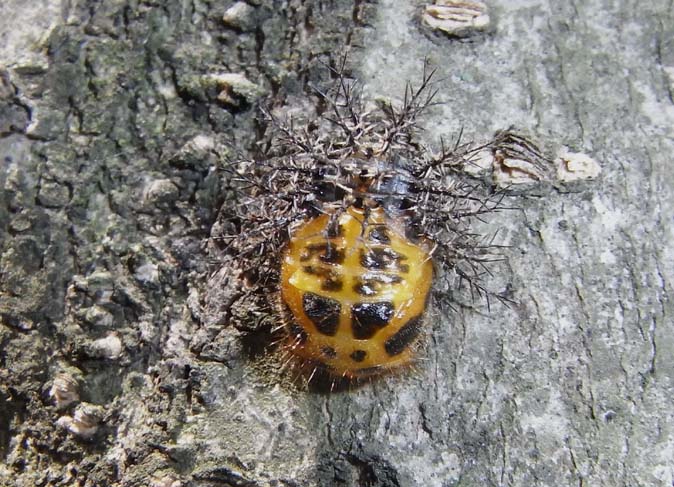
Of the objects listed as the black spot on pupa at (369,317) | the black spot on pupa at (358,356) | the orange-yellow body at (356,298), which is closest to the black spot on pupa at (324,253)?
the orange-yellow body at (356,298)

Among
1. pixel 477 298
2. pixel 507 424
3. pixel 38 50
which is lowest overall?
pixel 507 424

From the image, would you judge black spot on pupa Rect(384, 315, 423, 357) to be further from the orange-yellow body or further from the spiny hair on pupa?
the spiny hair on pupa

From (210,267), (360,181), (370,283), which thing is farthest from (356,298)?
(210,267)

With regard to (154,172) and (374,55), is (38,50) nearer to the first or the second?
(154,172)

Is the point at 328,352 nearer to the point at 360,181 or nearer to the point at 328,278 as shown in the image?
the point at 328,278

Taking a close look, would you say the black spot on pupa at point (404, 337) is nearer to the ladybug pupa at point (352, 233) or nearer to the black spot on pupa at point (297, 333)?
the ladybug pupa at point (352, 233)

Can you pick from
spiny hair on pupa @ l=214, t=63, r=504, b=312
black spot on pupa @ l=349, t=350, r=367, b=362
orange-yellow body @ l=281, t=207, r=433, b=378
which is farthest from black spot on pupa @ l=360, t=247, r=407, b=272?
black spot on pupa @ l=349, t=350, r=367, b=362

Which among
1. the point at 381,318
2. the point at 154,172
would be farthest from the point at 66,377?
the point at 381,318
